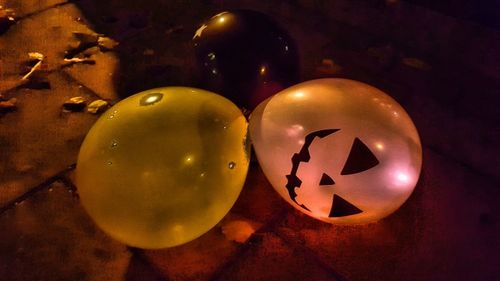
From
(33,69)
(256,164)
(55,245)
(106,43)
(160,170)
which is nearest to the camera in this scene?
(160,170)

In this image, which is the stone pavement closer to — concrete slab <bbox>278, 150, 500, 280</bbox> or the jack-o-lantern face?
concrete slab <bbox>278, 150, 500, 280</bbox>

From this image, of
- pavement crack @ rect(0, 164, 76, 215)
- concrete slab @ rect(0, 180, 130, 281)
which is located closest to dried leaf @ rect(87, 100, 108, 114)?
pavement crack @ rect(0, 164, 76, 215)

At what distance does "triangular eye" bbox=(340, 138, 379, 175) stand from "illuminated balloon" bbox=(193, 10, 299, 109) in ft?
2.91

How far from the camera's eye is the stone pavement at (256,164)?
7.03ft

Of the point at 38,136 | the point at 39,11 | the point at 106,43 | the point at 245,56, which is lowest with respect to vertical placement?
the point at 38,136

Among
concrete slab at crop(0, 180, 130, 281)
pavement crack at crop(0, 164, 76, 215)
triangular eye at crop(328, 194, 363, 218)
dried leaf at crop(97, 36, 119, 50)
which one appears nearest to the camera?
triangular eye at crop(328, 194, 363, 218)

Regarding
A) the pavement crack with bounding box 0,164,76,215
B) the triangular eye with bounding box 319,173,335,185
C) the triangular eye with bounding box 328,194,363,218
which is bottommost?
the pavement crack with bounding box 0,164,76,215

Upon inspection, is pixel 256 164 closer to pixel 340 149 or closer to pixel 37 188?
pixel 340 149

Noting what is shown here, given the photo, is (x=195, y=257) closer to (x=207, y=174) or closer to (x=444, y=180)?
(x=207, y=174)

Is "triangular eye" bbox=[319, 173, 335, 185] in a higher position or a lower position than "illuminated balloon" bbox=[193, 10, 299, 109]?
lower

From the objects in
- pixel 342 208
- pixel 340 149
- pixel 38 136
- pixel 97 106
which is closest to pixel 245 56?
pixel 340 149

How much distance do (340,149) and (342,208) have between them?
A: 31 cm

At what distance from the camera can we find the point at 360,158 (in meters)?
1.76

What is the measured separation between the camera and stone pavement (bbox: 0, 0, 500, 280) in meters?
2.14
